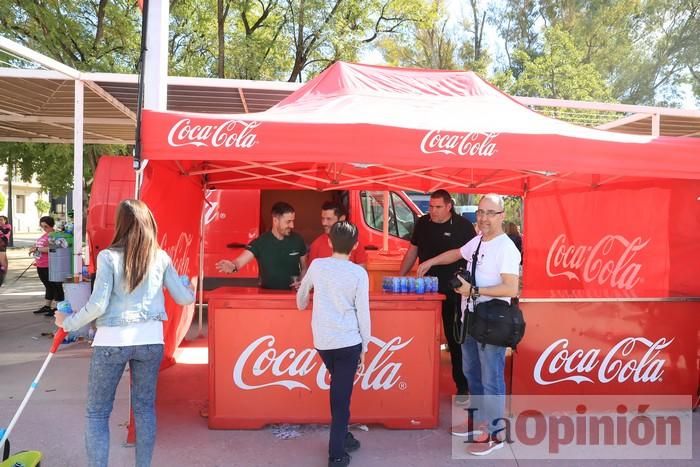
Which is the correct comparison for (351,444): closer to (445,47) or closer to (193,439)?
(193,439)

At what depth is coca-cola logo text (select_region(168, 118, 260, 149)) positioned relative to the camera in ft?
11.5

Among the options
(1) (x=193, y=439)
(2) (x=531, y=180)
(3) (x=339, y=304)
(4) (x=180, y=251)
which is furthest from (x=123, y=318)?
(2) (x=531, y=180)

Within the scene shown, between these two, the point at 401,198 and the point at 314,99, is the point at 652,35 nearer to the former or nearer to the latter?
the point at 401,198

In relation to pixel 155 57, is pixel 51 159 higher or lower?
higher

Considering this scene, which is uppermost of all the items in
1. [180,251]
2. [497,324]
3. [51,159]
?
[51,159]

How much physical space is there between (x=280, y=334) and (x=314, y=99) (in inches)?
78.6

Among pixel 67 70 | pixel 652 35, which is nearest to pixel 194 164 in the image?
pixel 67 70

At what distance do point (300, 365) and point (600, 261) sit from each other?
158 inches

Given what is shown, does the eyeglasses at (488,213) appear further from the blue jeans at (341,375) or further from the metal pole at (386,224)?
the metal pole at (386,224)

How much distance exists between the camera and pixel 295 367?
4.14m

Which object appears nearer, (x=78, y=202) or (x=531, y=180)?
(x=78, y=202)

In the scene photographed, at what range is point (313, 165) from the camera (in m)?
5.76

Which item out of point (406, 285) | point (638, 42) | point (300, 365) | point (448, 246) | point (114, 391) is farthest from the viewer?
point (638, 42)

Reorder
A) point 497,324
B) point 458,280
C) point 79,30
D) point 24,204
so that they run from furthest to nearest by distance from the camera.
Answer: point 24,204
point 79,30
point 458,280
point 497,324
